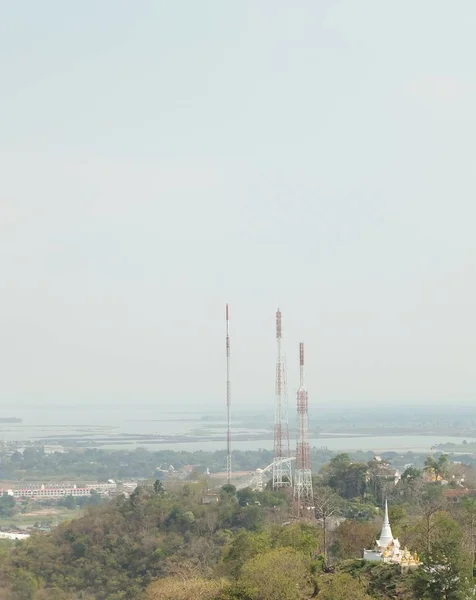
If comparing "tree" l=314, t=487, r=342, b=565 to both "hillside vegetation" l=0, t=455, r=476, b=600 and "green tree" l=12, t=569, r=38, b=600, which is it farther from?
"green tree" l=12, t=569, r=38, b=600

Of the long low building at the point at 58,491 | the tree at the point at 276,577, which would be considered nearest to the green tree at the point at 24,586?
the tree at the point at 276,577

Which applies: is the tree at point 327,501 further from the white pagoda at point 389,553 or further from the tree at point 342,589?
the tree at point 342,589

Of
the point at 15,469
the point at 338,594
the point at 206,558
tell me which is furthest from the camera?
the point at 15,469

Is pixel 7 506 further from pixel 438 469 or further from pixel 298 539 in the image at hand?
pixel 298 539

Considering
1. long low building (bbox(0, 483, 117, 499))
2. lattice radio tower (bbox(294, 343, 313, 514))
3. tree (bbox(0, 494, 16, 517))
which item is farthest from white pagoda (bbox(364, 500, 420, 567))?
long low building (bbox(0, 483, 117, 499))

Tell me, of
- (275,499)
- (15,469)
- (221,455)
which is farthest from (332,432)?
(275,499)

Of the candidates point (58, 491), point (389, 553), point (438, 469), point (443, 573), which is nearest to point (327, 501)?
point (438, 469)

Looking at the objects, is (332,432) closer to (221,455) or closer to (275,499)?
(221,455)
